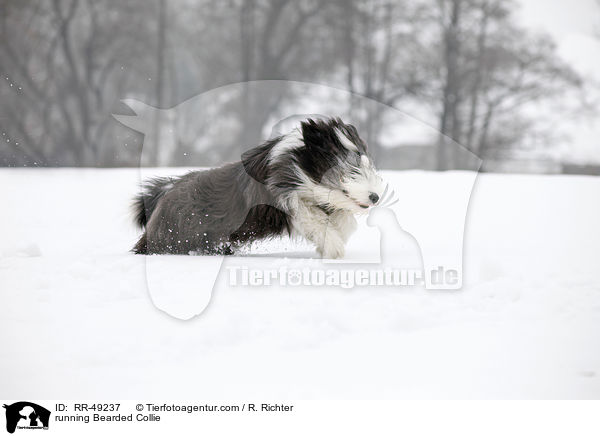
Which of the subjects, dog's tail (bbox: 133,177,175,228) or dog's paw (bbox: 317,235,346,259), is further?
dog's tail (bbox: 133,177,175,228)

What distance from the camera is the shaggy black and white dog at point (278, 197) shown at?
10.8 ft

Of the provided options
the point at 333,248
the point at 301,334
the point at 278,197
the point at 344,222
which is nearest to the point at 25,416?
Answer: the point at 301,334

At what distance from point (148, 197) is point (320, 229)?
1.23 metres

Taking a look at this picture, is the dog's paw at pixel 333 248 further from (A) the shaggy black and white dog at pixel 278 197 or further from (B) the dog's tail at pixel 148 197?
(B) the dog's tail at pixel 148 197

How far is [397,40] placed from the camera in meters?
10.8

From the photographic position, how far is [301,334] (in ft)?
8.03

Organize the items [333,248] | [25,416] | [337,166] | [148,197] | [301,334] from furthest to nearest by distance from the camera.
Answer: [148,197], [333,248], [337,166], [301,334], [25,416]

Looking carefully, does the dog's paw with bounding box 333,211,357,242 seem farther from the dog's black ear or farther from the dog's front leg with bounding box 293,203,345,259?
the dog's black ear

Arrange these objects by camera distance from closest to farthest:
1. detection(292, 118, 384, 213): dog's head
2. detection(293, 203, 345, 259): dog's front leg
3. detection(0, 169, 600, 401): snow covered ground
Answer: detection(0, 169, 600, 401): snow covered ground
detection(292, 118, 384, 213): dog's head
detection(293, 203, 345, 259): dog's front leg

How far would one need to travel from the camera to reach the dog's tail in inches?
151

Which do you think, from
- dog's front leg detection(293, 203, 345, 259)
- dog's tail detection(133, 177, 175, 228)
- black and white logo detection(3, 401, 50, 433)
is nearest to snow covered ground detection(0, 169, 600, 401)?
black and white logo detection(3, 401, 50, 433)

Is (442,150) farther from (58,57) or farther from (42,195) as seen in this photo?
(58,57)

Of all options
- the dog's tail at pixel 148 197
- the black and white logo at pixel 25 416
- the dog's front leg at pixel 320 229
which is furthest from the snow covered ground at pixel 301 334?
the dog's tail at pixel 148 197

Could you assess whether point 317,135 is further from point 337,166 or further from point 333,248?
point 333,248
